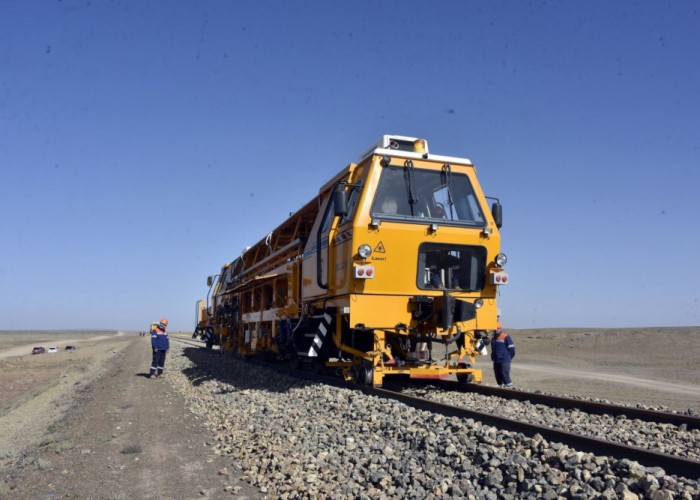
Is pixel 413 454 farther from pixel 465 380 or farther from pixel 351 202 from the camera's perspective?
pixel 351 202

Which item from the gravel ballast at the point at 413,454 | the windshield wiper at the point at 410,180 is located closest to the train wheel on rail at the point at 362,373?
the gravel ballast at the point at 413,454

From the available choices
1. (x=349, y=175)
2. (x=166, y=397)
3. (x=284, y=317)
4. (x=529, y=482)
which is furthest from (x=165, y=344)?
(x=529, y=482)

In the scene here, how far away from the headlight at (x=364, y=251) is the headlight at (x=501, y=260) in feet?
7.45

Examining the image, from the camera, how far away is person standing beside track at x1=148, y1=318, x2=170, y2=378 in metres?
16.5

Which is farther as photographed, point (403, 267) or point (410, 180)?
point (410, 180)

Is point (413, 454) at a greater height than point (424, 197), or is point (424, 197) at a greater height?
point (424, 197)

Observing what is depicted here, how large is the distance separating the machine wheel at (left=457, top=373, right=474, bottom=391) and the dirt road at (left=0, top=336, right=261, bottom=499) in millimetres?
4311

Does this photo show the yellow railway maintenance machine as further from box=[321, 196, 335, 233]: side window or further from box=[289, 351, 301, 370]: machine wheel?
box=[289, 351, 301, 370]: machine wheel

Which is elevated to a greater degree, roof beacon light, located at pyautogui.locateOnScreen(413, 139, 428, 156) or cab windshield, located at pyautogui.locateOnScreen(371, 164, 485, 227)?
roof beacon light, located at pyautogui.locateOnScreen(413, 139, 428, 156)

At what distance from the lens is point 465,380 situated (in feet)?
32.9

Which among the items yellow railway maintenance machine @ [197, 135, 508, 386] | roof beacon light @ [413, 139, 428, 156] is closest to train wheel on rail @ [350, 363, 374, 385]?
yellow railway maintenance machine @ [197, 135, 508, 386]

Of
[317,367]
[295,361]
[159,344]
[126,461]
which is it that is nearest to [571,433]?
[126,461]

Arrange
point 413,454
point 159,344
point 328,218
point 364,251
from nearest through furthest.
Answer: point 413,454
point 364,251
point 328,218
point 159,344

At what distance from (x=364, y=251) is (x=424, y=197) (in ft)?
5.42
